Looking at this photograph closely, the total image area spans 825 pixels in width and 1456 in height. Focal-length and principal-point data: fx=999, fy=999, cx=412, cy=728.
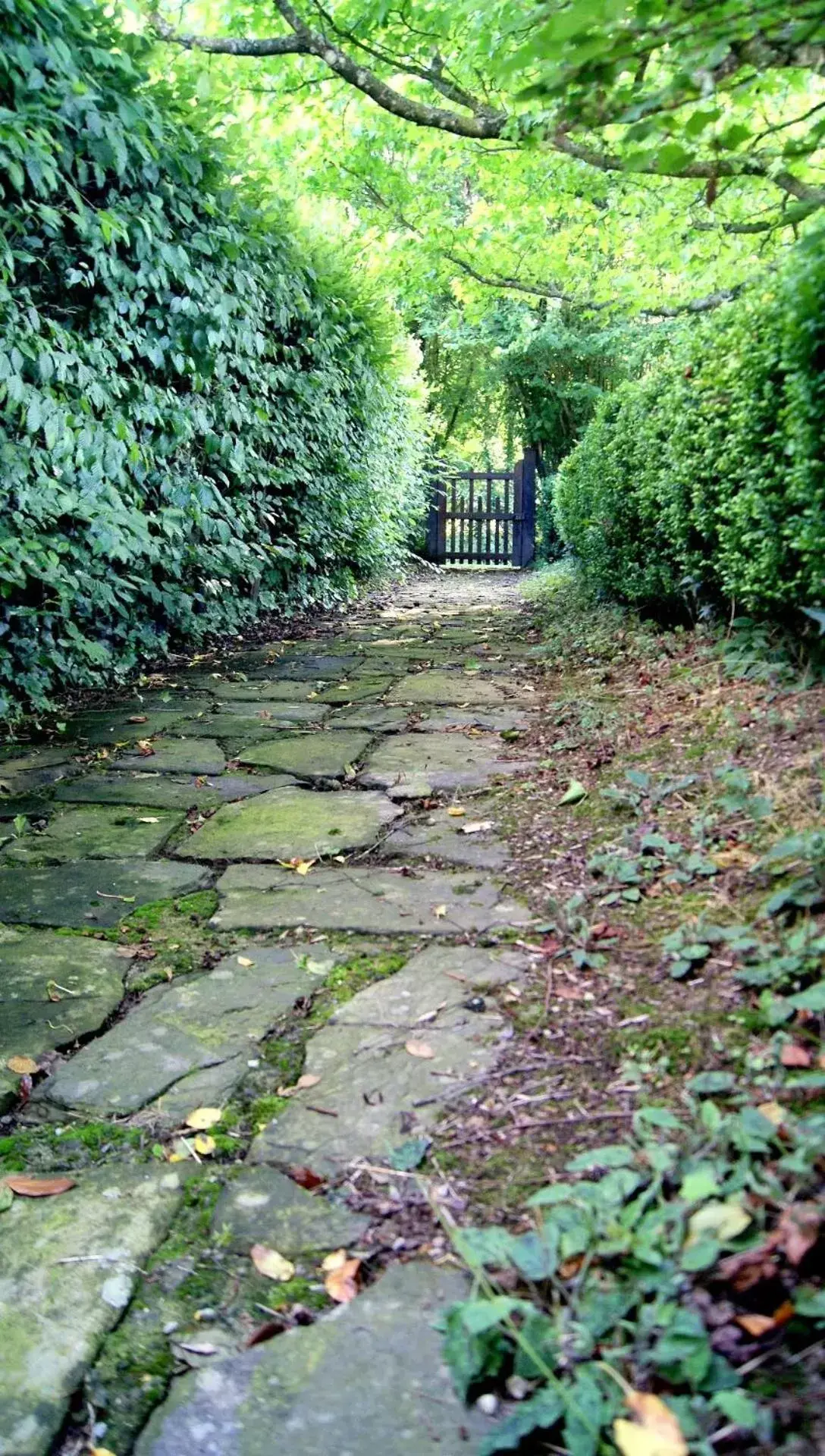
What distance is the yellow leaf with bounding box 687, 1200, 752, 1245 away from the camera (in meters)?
1.12

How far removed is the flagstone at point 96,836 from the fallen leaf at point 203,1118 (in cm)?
131

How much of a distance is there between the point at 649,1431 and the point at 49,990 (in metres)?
1.52

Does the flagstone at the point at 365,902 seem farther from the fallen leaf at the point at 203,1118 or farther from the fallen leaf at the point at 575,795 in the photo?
the fallen leaf at the point at 203,1118

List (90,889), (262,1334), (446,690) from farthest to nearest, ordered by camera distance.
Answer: (446,690), (90,889), (262,1334)

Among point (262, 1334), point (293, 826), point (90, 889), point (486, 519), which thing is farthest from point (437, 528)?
point (262, 1334)

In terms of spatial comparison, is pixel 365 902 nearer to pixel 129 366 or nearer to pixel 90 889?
pixel 90 889

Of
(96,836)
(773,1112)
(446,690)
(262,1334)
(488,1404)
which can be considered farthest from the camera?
(446,690)

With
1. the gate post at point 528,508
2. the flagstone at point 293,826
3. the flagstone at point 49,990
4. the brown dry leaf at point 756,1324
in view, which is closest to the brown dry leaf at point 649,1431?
the brown dry leaf at point 756,1324

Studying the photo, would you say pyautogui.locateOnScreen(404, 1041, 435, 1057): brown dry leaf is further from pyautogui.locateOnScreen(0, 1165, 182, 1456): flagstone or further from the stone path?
pyautogui.locateOnScreen(0, 1165, 182, 1456): flagstone

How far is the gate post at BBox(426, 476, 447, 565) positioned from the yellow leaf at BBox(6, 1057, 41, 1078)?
14734 mm

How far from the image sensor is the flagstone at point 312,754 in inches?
147

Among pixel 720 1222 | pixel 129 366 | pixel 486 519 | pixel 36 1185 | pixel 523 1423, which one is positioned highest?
pixel 129 366

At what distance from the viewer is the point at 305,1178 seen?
1499 millimetres

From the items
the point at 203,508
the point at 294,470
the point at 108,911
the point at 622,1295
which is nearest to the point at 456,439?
the point at 294,470
